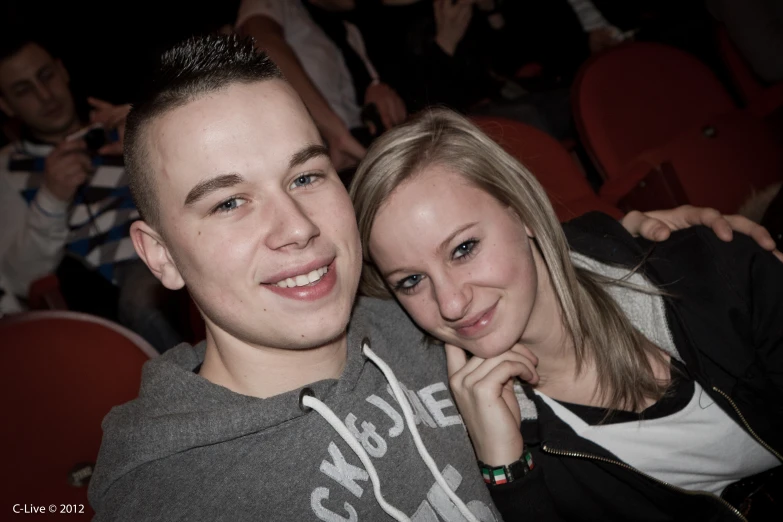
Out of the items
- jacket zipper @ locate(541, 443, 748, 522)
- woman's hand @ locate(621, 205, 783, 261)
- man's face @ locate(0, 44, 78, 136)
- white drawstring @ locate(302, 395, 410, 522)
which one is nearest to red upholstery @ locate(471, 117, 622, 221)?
woman's hand @ locate(621, 205, 783, 261)

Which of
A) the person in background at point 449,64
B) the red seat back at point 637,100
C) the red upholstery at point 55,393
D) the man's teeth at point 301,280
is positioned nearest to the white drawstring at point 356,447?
the man's teeth at point 301,280

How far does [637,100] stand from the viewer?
275cm

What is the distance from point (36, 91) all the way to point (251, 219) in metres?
2.80

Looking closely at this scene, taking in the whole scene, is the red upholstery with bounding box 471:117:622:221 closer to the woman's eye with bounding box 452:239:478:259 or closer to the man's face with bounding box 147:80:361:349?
the woman's eye with bounding box 452:239:478:259

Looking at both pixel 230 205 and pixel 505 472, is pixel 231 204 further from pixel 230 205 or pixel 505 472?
pixel 505 472

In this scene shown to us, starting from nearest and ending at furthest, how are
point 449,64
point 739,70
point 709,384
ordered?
point 709,384 < point 739,70 < point 449,64

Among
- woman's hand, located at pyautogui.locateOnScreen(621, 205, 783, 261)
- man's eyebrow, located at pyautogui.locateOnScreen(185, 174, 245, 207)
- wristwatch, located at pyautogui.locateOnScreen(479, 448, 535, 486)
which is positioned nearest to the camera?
man's eyebrow, located at pyautogui.locateOnScreen(185, 174, 245, 207)

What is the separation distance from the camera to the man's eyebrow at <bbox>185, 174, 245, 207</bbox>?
1.11m

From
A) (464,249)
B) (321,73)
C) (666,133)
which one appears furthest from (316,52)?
(464,249)

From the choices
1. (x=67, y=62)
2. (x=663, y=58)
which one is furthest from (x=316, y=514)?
(x=67, y=62)

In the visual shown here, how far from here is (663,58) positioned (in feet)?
9.55

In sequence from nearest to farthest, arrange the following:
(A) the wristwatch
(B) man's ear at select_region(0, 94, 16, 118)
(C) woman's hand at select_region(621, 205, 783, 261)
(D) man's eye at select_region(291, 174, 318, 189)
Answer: (D) man's eye at select_region(291, 174, 318, 189)
(A) the wristwatch
(C) woman's hand at select_region(621, 205, 783, 261)
(B) man's ear at select_region(0, 94, 16, 118)

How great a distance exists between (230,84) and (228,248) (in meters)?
0.36

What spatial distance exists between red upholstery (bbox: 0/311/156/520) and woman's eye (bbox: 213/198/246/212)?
946 mm
